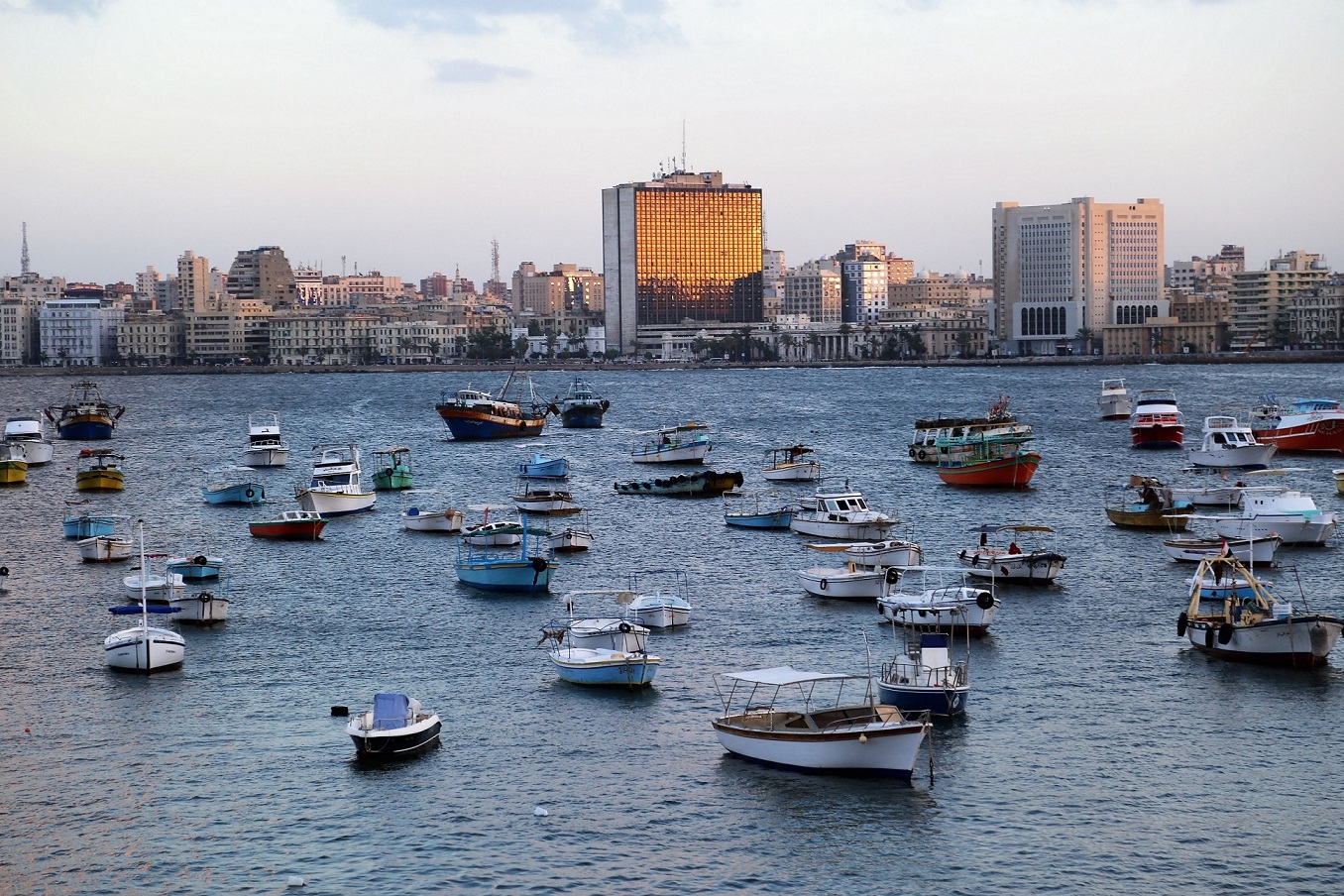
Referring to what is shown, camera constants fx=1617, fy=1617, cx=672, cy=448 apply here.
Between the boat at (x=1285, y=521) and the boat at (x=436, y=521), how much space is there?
25.5 m

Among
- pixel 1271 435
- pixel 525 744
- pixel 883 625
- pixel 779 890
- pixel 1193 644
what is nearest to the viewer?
pixel 779 890

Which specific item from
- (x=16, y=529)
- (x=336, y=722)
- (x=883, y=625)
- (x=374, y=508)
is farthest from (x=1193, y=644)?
(x=16, y=529)

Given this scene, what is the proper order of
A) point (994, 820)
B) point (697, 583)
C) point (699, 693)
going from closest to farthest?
point (994, 820) < point (699, 693) < point (697, 583)

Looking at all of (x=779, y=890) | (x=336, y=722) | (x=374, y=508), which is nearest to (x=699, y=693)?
(x=336, y=722)

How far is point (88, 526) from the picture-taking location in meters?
54.6

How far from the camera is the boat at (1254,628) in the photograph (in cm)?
3341

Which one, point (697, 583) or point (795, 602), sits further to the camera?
point (697, 583)

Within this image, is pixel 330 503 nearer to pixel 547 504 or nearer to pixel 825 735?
pixel 547 504

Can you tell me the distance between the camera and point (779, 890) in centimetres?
2286

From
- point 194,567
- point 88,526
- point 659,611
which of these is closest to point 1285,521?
point 659,611

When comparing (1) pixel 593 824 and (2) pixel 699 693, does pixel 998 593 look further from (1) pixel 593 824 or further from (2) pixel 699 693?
(1) pixel 593 824

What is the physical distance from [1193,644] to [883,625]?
23.5 feet

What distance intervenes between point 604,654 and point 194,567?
629 inches

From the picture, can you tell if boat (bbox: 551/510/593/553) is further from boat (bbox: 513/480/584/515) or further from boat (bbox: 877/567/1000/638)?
boat (bbox: 877/567/1000/638)
